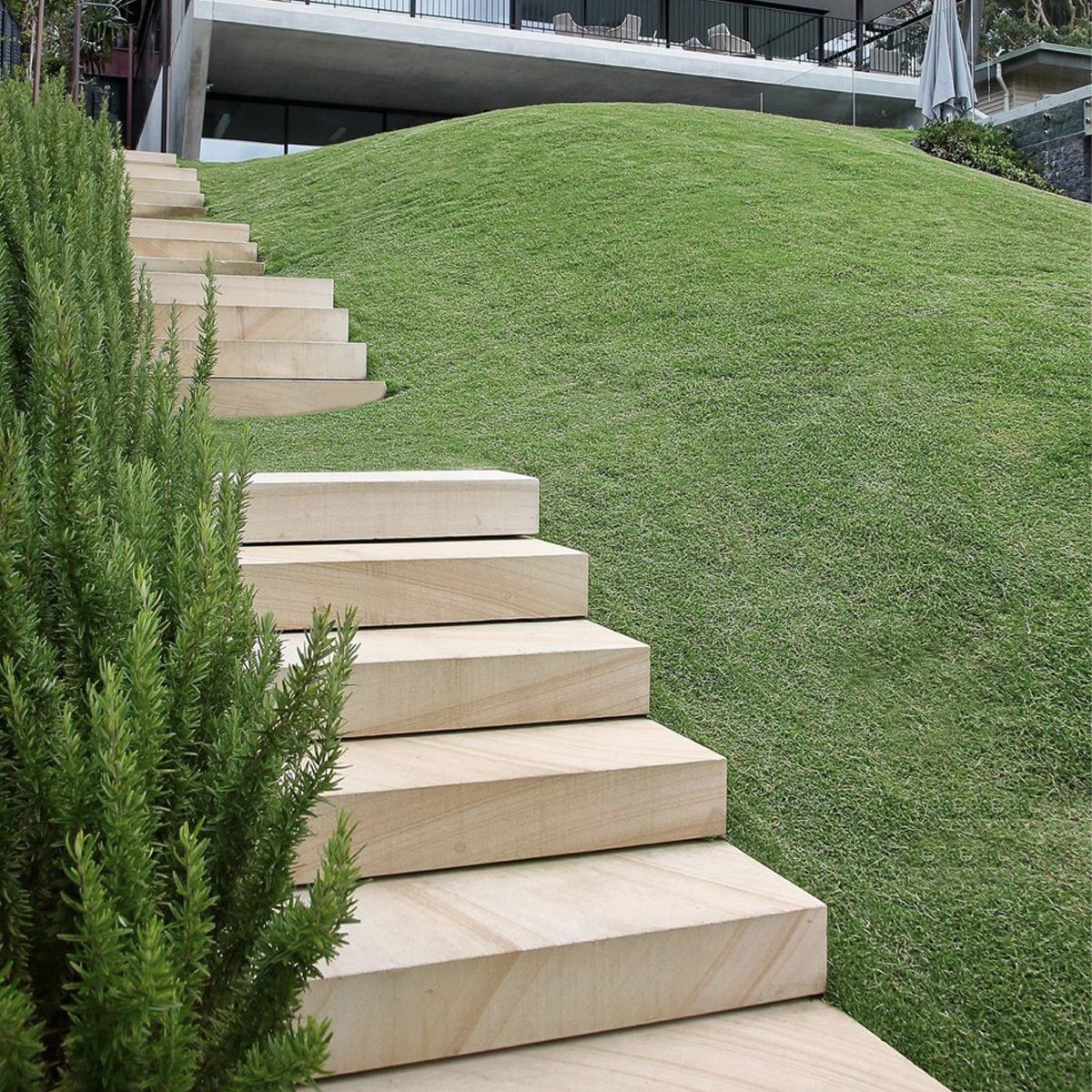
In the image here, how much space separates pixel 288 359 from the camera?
5492mm

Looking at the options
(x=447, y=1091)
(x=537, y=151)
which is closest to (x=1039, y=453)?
(x=447, y=1091)

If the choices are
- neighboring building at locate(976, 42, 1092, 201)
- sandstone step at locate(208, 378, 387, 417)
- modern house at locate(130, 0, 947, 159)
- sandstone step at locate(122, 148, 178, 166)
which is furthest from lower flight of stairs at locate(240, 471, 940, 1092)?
modern house at locate(130, 0, 947, 159)

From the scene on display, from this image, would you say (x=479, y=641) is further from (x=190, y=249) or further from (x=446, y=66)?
(x=446, y=66)

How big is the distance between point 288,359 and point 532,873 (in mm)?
3919

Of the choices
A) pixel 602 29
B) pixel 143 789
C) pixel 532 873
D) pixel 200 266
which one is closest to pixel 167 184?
pixel 200 266

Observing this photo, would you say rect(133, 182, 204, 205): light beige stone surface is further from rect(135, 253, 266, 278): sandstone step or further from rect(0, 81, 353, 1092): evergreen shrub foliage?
rect(0, 81, 353, 1092): evergreen shrub foliage

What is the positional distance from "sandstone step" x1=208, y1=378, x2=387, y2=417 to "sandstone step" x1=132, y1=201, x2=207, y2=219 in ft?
10.7

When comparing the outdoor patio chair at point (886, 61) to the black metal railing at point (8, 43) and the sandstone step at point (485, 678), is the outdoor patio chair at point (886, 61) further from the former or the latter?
the sandstone step at point (485, 678)

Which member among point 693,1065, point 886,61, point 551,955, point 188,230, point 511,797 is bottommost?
point 693,1065

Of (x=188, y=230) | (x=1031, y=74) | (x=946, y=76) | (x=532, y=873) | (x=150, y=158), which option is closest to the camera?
(x=532, y=873)

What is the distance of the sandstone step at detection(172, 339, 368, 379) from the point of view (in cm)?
545

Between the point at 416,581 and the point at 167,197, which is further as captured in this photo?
the point at 167,197

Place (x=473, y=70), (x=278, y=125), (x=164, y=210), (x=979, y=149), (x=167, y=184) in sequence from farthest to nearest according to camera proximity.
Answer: (x=278, y=125) < (x=473, y=70) < (x=979, y=149) < (x=167, y=184) < (x=164, y=210)

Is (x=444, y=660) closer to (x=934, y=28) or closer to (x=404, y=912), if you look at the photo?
(x=404, y=912)
